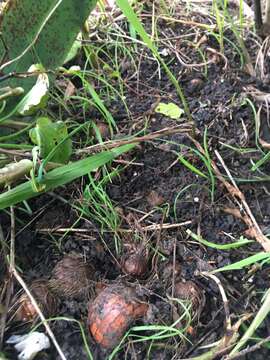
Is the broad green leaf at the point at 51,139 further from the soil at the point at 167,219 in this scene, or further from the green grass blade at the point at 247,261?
the green grass blade at the point at 247,261

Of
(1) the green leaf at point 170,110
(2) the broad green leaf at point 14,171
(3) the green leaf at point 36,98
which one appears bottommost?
(1) the green leaf at point 170,110

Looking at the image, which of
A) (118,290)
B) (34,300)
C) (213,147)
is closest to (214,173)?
(213,147)

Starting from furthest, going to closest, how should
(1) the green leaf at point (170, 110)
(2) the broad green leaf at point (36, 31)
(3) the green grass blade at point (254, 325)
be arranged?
1. (1) the green leaf at point (170, 110)
2. (2) the broad green leaf at point (36, 31)
3. (3) the green grass blade at point (254, 325)

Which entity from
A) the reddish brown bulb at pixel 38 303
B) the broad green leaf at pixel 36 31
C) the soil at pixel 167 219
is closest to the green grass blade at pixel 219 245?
the soil at pixel 167 219

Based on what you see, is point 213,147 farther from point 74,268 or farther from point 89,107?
point 74,268

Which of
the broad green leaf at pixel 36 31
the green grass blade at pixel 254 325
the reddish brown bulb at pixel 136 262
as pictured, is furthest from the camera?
the broad green leaf at pixel 36 31

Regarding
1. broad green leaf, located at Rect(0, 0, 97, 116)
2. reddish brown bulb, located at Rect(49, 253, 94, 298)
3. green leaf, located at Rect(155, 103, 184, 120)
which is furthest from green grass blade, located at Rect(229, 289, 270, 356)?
broad green leaf, located at Rect(0, 0, 97, 116)
